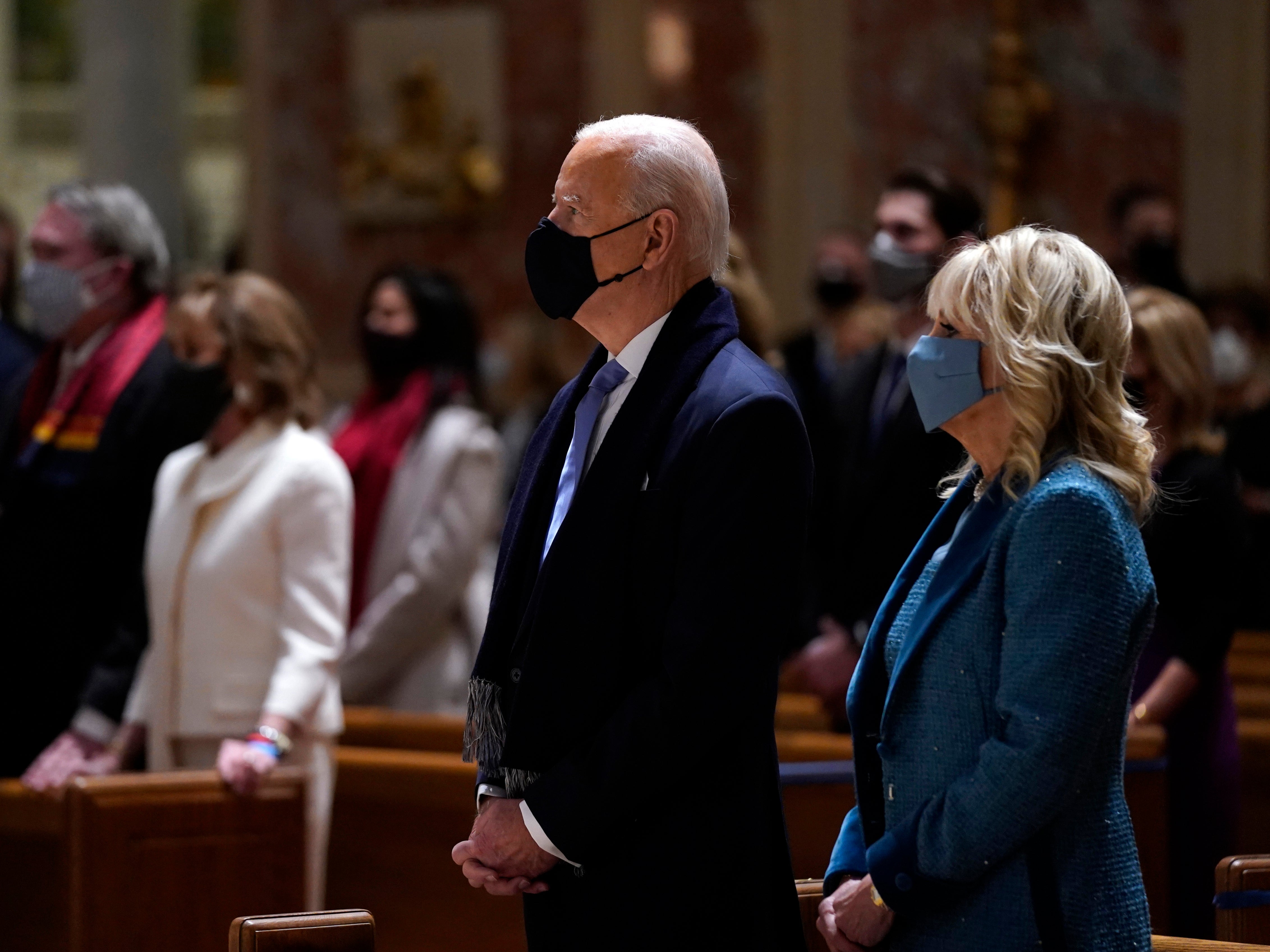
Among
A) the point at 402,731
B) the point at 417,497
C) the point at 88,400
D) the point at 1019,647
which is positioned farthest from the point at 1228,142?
the point at 1019,647

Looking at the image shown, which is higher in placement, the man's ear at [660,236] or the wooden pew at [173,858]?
the man's ear at [660,236]

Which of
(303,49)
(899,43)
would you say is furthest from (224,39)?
(899,43)

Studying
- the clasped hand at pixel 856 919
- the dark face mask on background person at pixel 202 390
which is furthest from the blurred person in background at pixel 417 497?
the clasped hand at pixel 856 919

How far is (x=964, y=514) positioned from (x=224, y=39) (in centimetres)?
2144

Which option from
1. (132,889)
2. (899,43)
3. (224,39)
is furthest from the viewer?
(224,39)

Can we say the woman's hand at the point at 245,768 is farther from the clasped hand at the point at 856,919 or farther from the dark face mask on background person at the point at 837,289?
the dark face mask on background person at the point at 837,289

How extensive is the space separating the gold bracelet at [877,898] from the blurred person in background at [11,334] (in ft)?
9.64

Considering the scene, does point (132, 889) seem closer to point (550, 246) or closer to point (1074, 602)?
point (550, 246)

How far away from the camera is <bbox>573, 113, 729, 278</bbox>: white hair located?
231cm

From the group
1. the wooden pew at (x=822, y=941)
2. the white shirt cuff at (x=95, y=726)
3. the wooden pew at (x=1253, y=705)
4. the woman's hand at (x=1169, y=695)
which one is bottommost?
the wooden pew at (x=1253, y=705)

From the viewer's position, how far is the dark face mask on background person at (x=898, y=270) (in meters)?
3.96

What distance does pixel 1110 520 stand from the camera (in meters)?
2.06

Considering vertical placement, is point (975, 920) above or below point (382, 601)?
above

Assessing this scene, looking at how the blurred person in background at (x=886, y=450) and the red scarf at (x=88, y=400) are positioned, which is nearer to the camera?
the blurred person in background at (x=886, y=450)
